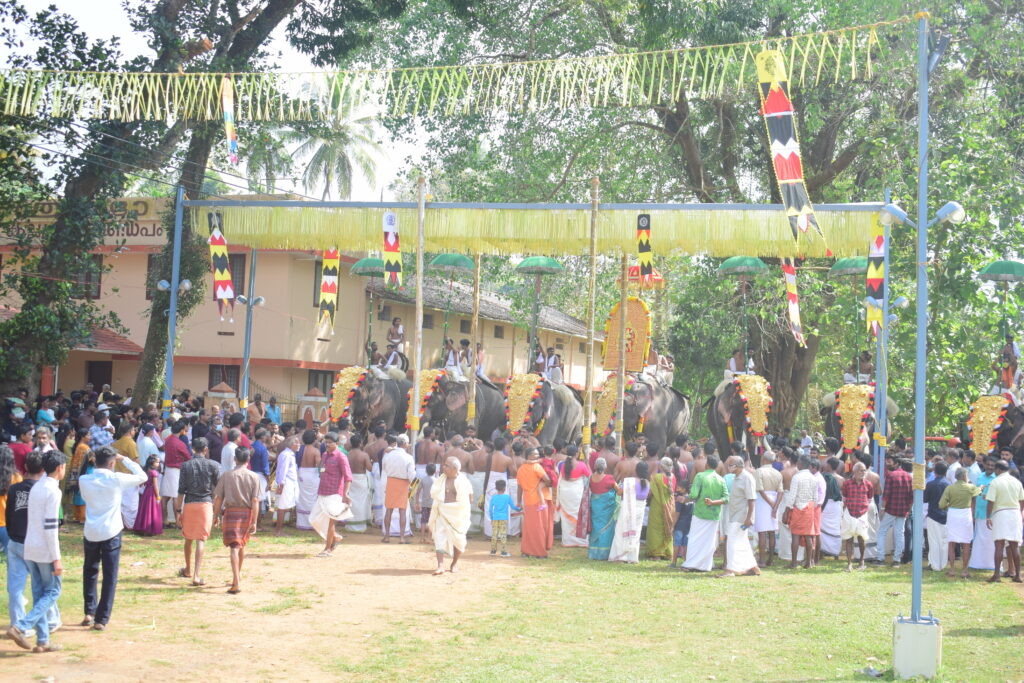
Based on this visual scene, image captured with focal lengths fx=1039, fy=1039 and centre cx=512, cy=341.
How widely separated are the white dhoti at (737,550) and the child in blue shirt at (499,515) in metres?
2.78

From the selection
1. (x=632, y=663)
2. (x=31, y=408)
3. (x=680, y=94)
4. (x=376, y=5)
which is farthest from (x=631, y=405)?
(x=632, y=663)

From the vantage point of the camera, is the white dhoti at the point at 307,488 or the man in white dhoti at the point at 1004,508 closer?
the man in white dhoti at the point at 1004,508

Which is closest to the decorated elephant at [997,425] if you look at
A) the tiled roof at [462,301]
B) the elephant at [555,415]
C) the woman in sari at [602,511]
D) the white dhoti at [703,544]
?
the white dhoti at [703,544]

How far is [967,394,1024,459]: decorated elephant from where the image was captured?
55.3ft

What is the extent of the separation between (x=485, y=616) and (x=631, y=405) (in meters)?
11.0

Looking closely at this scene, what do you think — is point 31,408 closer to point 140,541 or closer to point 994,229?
point 140,541

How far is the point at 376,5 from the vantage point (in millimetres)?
20719

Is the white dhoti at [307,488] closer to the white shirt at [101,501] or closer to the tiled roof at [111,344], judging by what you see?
the white shirt at [101,501]

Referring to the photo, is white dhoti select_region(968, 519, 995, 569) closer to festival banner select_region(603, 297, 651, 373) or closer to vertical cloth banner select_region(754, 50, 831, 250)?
vertical cloth banner select_region(754, 50, 831, 250)

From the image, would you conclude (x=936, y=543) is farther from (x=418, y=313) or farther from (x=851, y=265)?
(x=418, y=313)

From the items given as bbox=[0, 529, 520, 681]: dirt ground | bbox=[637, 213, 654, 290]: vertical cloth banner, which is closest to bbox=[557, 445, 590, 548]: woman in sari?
bbox=[0, 529, 520, 681]: dirt ground

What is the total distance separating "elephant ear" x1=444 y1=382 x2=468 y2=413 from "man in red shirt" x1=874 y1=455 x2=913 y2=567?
847cm

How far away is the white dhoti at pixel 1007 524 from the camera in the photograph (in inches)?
484

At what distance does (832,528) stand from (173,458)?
8786 millimetres
